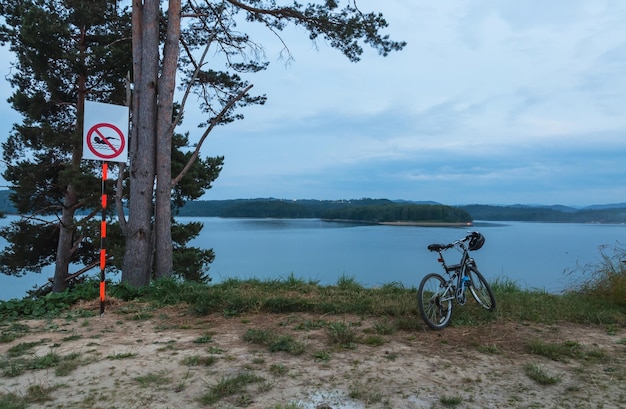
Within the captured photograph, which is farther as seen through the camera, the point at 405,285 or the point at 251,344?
the point at 405,285

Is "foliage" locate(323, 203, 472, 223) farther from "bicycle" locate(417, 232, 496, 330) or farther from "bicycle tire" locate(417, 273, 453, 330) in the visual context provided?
"bicycle tire" locate(417, 273, 453, 330)

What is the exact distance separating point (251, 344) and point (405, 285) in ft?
11.3

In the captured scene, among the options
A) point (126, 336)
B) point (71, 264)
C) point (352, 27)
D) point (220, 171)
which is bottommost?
point (71, 264)

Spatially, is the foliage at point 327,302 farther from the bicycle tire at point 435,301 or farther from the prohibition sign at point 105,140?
the prohibition sign at point 105,140

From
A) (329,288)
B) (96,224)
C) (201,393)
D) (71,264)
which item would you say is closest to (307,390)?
Answer: (201,393)

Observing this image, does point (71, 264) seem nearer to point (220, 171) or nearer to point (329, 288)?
point (220, 171)

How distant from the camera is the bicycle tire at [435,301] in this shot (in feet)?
15.0

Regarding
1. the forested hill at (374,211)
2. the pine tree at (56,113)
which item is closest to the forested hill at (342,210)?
the forested hill at (374,211)

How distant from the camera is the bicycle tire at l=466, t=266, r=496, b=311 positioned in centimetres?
506

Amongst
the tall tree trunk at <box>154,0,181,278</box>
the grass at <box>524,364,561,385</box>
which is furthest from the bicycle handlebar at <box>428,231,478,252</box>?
the tall tree trunk at <box>154,0,181,278</box>

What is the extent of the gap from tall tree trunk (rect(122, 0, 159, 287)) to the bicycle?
15.1 feet

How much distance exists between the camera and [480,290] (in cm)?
517

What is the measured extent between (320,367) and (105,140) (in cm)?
378

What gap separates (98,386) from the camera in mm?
3072
